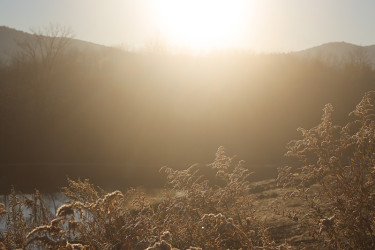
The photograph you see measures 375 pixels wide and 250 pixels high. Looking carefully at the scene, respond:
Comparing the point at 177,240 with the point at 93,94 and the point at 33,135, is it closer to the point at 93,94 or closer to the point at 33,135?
the point at 33,135

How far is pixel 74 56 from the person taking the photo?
57938 mm

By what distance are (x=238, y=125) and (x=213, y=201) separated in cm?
3329

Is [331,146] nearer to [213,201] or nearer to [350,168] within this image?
[350,168]

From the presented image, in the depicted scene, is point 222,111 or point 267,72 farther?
point 267,72

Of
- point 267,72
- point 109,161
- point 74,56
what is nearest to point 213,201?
point 109,161

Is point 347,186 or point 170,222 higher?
point 347,186

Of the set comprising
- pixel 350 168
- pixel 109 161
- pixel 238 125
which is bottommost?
pixel 109 161

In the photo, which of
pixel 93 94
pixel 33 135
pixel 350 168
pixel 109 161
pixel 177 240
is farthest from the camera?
pixel 93 94

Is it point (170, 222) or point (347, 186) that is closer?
point (347, 186)

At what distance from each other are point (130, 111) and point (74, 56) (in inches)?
787

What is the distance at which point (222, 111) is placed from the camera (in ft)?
133

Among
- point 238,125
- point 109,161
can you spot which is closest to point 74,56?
point 109,161

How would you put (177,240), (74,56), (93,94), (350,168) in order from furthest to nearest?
1. (74,56)
2. (93,94)
3. (177,240)
4. (350,168)

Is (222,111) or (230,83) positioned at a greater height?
(230,83)
